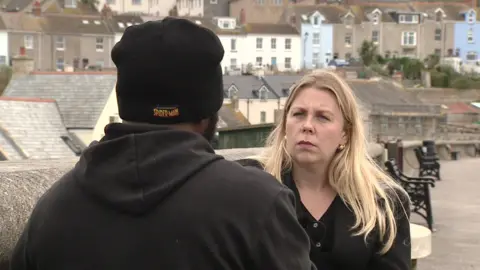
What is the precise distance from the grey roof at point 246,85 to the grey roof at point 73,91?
20713 mm

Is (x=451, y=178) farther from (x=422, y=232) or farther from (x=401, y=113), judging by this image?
(x=401, y=113)

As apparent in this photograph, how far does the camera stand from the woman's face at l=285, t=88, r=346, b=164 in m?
3.09

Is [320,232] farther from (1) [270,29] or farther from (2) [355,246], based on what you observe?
(1) [270,29]

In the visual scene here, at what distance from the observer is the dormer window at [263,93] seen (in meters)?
50.7

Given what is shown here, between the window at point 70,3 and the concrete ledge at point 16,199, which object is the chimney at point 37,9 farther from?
the concrete ledge at point 16,199

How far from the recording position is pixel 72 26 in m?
68.2

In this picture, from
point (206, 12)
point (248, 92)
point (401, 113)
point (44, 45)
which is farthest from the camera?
point (206, 12)

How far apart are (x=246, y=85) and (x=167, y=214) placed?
5017 cm

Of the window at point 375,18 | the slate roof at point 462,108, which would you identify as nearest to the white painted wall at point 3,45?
the slate roof at point 462,108

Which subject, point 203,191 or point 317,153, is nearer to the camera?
point 203,191

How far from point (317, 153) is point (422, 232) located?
2.12m

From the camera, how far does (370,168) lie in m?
3.17

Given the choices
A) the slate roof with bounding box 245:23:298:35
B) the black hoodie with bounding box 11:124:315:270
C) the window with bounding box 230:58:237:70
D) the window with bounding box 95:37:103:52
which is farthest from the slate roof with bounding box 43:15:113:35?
the black hoodie with bounding box 11:124:315:270

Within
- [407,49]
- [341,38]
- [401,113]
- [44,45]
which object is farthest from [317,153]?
[407,49]
